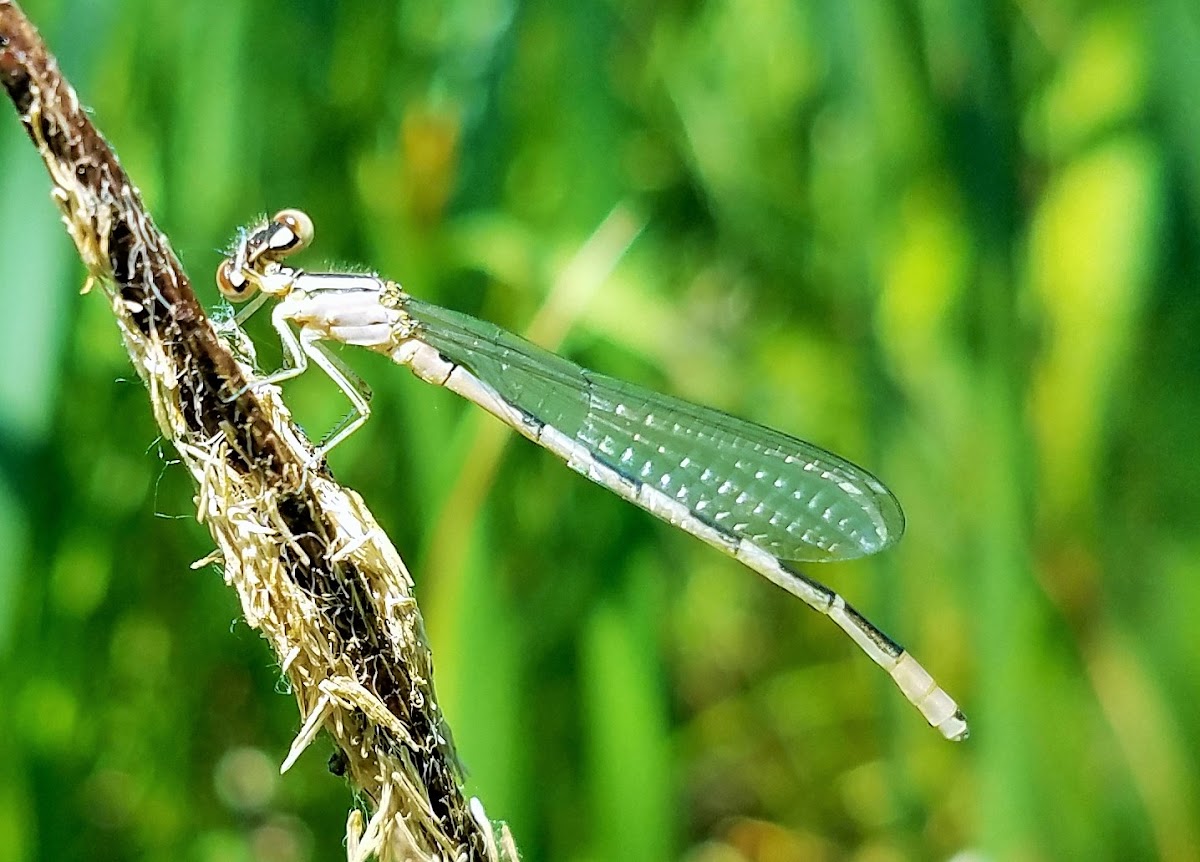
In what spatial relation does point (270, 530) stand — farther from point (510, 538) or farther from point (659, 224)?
point (659, 224)

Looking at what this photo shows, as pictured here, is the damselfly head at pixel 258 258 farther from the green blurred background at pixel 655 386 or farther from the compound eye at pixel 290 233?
the green blurred background at pixel 655 386

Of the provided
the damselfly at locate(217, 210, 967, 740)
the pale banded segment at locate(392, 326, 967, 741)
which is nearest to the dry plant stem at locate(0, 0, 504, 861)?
the damselfly at locate(217, 210, 967, 740)

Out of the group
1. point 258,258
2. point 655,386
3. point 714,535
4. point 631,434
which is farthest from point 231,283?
point 655,386

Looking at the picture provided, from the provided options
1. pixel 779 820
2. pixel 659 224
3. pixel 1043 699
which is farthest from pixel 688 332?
pixel 779 820

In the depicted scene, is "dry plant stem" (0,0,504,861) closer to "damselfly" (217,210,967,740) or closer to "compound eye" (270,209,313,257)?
"damselfly" (217,210,967,740)

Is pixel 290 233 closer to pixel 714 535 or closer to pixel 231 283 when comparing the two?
pixel 231 283
